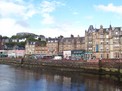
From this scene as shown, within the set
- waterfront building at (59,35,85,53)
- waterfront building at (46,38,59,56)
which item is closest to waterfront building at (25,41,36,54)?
waterfront building at (46,38,59,56)

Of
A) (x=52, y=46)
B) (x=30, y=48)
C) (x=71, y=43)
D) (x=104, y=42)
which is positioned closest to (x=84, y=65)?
(x=104, y=42)

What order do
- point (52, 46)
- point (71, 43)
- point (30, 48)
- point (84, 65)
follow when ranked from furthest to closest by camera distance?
point (30, 48)
point (52, 46)
point (71, 43)
point (84, 65)

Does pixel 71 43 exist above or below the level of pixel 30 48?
above

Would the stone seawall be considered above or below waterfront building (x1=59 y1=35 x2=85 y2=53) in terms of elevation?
below

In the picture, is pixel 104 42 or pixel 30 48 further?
pixel 30 48

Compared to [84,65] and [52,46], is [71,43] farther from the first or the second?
[84,65]

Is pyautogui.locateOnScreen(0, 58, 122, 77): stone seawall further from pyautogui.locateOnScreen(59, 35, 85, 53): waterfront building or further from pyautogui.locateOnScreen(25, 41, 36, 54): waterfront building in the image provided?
pyautogui.locateOnScreen(25, 41, 36, 54): waterfront building

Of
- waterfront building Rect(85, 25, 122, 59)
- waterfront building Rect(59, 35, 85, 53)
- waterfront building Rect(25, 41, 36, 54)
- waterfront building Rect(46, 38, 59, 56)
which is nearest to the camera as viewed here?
waterfront building Rect(85, 25, 122, 59)

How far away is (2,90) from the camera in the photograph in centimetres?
3931

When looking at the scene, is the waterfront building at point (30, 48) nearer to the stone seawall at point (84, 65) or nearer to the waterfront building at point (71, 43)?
the waterfront building at point (71, 43)

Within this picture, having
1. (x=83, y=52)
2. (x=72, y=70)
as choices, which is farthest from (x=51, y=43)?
(x=72, y=70)

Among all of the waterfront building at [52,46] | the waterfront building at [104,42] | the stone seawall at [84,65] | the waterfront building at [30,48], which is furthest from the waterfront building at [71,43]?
the stone seawall at [84,65]

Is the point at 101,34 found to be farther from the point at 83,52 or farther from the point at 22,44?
the point at 22,44

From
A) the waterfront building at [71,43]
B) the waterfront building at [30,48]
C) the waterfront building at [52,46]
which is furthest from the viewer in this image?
the waterfront building at [30,48]
